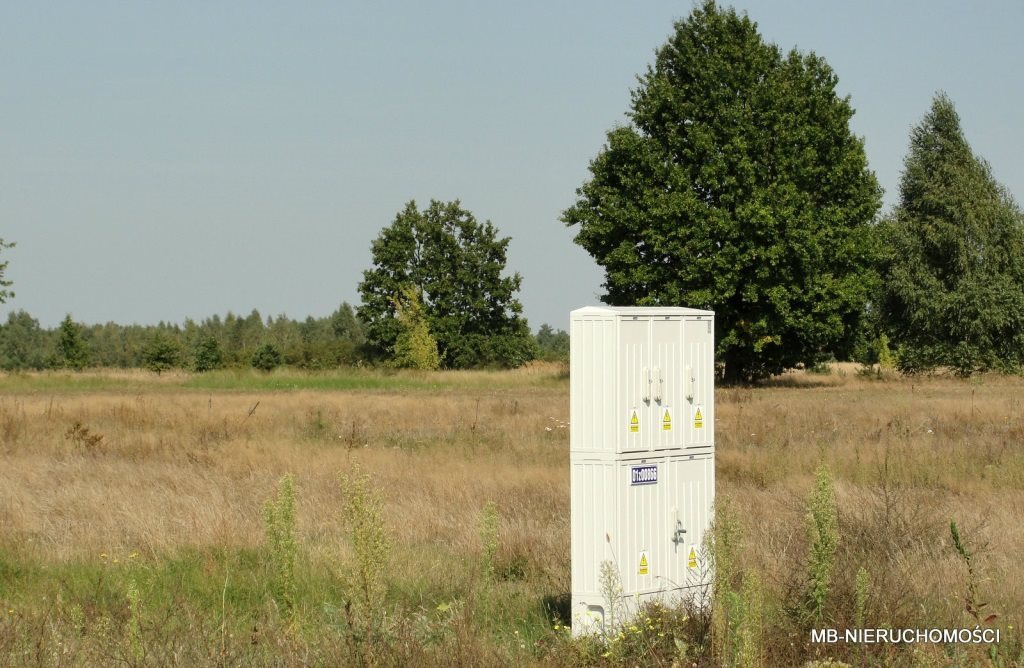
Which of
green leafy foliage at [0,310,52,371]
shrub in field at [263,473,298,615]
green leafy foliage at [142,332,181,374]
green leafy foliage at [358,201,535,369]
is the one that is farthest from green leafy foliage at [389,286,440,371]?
green leafy foliage at [0,310,52,371]

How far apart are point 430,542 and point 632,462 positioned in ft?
11.7

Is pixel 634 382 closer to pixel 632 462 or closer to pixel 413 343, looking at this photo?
pixel 632 462

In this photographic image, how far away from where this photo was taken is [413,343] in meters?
63.1

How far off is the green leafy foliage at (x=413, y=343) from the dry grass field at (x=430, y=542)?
42.1 meters

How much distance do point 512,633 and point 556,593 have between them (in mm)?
1145

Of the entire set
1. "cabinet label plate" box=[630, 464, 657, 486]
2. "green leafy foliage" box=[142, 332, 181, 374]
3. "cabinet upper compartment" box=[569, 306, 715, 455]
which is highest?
"green leafy foliage" box=[142, 332, 181, 374]

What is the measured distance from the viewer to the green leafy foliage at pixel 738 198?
3731 centimetres

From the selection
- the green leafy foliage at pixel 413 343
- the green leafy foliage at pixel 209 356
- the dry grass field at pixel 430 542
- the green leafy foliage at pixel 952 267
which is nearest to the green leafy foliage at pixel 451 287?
the green leafy foliage at pixel 413 343

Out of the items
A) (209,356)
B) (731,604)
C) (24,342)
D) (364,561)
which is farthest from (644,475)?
(24,342)

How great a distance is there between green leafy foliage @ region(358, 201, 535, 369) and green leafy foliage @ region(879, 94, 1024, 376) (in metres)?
28.1

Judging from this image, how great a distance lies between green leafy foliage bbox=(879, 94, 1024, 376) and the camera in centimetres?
5094

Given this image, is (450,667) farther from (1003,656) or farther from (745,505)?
(745,505)

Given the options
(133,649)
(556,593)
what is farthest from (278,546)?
(556,593)

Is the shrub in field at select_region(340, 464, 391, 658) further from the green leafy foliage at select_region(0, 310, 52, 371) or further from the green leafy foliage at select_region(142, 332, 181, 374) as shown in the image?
the green leafy foliage at select_region(0, 310, 52, 371)
